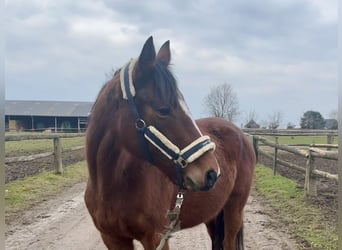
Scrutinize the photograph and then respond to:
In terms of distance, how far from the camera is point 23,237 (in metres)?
4.35

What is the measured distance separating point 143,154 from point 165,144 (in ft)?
0.57

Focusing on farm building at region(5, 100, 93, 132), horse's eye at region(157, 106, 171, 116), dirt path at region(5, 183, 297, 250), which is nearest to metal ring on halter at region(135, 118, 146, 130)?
horse's eye at region(157, 106, 171, 116)

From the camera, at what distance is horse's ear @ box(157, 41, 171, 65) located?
6.91 feet

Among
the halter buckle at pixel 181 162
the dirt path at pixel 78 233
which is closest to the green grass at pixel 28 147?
the dirt path at pixel 78 233

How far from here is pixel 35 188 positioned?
7.09 m

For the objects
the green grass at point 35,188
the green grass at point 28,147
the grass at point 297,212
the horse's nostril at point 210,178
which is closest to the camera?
the horse's nostril at point 210,178

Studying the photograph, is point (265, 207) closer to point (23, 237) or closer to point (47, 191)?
point (23, 237)

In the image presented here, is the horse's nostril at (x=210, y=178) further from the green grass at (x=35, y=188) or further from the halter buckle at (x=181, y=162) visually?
the green grass at (x=35, y=188)

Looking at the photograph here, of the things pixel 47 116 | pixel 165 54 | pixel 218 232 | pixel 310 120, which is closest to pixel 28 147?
pixel 218 232

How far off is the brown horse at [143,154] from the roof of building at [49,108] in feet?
121

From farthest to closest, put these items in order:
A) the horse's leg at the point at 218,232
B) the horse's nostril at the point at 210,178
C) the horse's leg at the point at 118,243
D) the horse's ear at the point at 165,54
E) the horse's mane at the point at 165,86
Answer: the horse's leg at the point at 218,232 < the horse's leg at the point at 118,243 < the horse's ear at the point at 165,54 < the horse's mane at the point at 165,86 < the horse's nostril at the point at 210,178

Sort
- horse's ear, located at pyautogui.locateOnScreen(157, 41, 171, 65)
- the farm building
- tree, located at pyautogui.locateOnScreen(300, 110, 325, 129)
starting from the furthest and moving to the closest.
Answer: the farm building, tree, located at pyautogui.locateOnScreen(300, 110, 325, 129), horse's ear, located at pyautogui.locateOnScreen(157, 41, 171, 65)

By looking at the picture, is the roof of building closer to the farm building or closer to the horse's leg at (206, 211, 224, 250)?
the farm building

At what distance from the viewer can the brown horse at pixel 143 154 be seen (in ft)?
6.20
